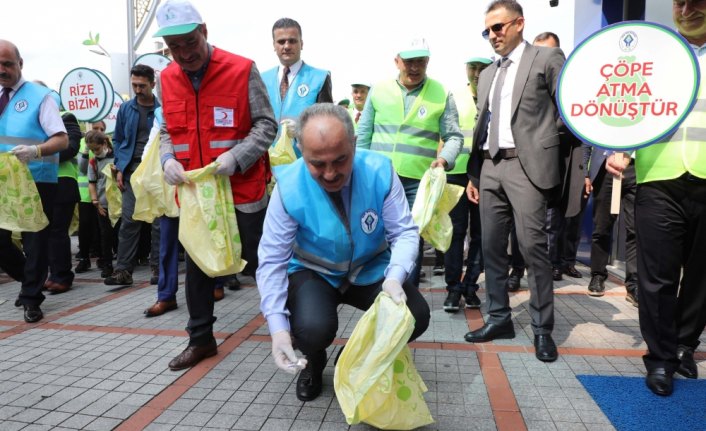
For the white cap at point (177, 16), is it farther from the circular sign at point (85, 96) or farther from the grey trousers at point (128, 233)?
the circular sign at point (85, 96)

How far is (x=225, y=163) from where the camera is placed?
2.75 meters

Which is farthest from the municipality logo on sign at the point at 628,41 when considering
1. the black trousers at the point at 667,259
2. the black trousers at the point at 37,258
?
the black trousers at the point at 37,258

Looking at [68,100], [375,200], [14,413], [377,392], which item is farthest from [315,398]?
[68,100]

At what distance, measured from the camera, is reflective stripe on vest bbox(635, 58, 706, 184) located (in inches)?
95.8

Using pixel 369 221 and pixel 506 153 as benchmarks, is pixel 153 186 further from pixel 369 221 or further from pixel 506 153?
pixel 506 153

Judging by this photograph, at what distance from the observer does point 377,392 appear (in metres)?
1.93

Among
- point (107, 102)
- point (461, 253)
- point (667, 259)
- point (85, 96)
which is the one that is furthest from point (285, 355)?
point (85, 96)

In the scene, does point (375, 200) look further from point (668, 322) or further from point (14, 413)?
point (14, 413)

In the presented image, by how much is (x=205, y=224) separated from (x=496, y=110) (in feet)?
6.54

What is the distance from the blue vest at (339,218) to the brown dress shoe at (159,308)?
2.18m

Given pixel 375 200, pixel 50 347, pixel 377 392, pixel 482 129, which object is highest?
pixel 482 129

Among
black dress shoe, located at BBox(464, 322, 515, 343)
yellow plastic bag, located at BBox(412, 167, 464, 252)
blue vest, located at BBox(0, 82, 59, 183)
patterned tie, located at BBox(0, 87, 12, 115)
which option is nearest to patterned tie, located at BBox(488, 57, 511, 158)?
yellow plastic bag, located at BBox(412, 167, 464, 252)

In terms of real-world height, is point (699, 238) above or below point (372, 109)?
below

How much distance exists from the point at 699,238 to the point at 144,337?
3539 millimetres
